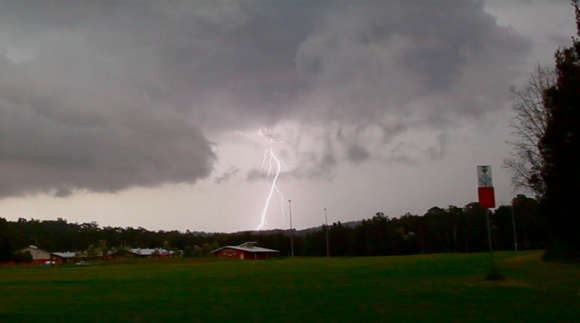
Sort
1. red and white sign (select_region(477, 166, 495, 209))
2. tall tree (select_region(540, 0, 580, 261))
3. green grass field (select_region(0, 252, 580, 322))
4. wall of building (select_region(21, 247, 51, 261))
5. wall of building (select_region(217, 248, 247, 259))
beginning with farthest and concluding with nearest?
wall of building (select_region(21, 247, 51, 261)) < wall of building (select_region(217, 248, 247, 259)) < red and white sign (select_region(477, 166, 495, 209)) < tall tree (select_region(540, 0, 580, 261)) < green grass field (select_region(0, 252, 580, 322))

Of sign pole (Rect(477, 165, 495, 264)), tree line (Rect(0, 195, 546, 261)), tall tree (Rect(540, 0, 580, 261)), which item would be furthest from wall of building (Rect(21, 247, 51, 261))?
sign pole (Rect(477, 165, 495, 264))

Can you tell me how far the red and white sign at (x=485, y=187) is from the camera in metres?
23.5

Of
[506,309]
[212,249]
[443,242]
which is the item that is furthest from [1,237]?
[506,309]

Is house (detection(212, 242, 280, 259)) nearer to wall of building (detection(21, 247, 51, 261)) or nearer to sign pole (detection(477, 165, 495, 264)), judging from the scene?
wall of building (detection(21, 247, 51, 261))

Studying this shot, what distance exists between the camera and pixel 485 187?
2359 centimetres

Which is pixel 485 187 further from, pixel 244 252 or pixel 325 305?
pixel 244 252

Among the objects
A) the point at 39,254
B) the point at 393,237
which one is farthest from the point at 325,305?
the point at 39,254

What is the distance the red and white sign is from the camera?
23500mm

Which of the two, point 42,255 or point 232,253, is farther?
point 42,255

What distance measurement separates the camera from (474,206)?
129000 millimetres

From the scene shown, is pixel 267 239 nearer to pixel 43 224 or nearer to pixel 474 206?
pixel 474 206

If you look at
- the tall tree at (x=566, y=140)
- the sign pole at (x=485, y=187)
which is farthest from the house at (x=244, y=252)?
the sign pole at (x=485, y=187)

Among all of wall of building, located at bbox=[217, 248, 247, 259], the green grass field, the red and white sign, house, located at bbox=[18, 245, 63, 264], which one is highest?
the red and white sign

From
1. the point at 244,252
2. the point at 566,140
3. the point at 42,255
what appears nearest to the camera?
the point at 566,140
